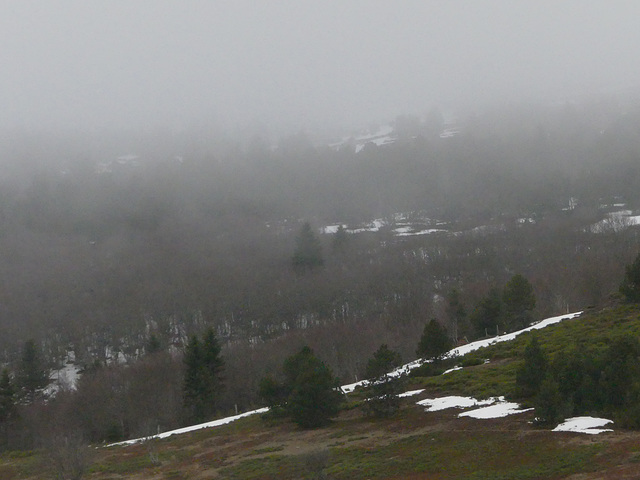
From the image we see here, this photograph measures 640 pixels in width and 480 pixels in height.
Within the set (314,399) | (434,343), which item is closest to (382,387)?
(314,399)

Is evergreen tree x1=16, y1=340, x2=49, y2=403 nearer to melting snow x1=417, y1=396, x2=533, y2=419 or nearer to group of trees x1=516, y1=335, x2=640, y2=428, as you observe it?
melting snow x1=417, y1=396, x2=533, y2=419

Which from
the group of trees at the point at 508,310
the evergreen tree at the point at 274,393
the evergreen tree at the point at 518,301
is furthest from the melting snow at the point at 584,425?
the evergreen tree at the point at 518,301

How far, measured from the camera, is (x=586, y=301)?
82.0 meters

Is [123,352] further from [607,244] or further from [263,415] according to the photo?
[607,244]

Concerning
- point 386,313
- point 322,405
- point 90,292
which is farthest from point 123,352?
point 322,405

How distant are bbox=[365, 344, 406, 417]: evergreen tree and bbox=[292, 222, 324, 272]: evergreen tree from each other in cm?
13109

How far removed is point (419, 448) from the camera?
979 inches

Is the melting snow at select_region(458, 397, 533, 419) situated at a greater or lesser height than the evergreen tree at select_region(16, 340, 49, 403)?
greater

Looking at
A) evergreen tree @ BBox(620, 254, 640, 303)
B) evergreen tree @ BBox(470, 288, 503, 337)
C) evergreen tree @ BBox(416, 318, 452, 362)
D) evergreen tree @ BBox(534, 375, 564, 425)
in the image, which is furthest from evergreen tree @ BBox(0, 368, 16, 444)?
evergreen tree @ BBox(620, 254, 640, 303)

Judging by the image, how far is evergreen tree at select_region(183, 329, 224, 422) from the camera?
61.0m

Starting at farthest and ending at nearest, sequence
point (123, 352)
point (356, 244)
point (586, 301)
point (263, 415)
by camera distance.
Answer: point (356, 244)
point (123, 352)
point (586, 301)
point (263, 415)

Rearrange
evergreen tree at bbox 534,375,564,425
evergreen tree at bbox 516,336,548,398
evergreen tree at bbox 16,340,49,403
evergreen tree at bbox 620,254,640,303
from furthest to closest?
evergreen tree at bbox 16,340,49,403, evergreen tree at bbox 620,254,640,303, evergreen tree at bbox 516,336,548,398, evergreen tree at bbox 534,375,564,425

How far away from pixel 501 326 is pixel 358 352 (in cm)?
2668

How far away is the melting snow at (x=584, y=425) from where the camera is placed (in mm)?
21663
